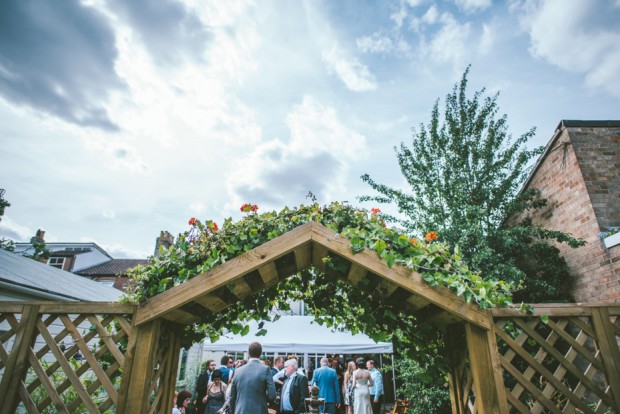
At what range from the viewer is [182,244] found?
2.92m

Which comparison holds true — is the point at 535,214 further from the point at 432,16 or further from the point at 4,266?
the point at 4,266

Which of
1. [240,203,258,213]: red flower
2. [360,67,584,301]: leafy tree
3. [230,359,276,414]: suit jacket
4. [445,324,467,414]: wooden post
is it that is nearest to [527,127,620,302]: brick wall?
[360,67,584,301]: leafy tree

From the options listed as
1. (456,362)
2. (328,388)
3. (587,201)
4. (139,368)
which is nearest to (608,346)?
(456,362)

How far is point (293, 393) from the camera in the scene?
217 inches

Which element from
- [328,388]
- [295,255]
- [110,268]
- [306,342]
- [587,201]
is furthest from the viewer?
[110,268]

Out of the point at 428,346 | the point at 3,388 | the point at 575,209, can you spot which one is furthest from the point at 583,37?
the point at 3,388

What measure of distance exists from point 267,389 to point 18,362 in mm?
2375

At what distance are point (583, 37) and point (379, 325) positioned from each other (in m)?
5.95

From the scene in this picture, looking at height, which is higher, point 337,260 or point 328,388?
point 337,260

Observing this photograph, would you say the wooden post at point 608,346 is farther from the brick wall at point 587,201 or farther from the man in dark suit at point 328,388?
the man in dark suit at point 328,388

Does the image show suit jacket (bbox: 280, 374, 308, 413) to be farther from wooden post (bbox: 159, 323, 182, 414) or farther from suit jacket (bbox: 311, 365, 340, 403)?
Result: wooden post (bbox: 159, 323, 182, 414)

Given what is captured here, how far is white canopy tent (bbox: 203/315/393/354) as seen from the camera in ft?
28.7

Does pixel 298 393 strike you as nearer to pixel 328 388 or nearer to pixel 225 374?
pixel 328 388

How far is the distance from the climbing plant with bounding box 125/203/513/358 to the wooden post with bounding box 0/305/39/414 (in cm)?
74
